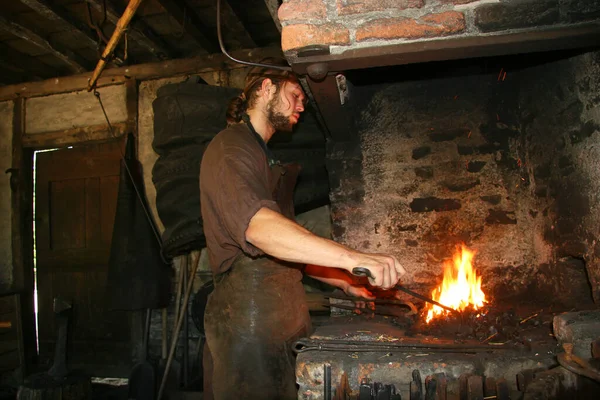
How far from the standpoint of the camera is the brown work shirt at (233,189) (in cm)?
182

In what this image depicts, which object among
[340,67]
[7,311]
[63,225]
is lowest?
[7,311]

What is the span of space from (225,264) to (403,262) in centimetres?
154

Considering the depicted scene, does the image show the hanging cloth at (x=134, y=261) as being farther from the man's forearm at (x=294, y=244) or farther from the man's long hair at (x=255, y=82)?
the man's forearm at (x=294, y=244)

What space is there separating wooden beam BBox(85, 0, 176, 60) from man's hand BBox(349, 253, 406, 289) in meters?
3.12

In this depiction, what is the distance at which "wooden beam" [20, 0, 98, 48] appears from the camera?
352cm

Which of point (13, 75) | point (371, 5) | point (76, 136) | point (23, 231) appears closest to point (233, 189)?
point (371, 5)

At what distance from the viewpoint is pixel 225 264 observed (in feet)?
7.25

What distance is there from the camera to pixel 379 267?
1.73 metres

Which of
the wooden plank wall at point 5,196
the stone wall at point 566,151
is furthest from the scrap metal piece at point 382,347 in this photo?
the wooden plank wall at point 5,196

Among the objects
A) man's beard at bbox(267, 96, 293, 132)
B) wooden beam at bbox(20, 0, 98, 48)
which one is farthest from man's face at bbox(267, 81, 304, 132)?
wooden beam at bbox(20, 0, 98, 48)

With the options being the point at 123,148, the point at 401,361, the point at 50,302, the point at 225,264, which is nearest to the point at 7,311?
the point at 50,302

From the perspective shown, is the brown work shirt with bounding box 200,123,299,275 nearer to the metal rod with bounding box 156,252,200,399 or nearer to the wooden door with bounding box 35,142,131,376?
the metal rod with bounding box 156,252,200,399

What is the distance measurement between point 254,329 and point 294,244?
2.08 feet

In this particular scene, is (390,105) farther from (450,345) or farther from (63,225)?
(63,225)
